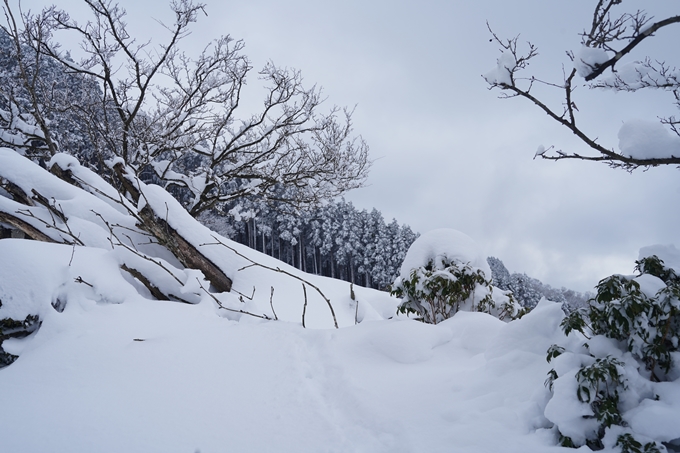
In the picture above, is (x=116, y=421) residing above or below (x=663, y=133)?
below

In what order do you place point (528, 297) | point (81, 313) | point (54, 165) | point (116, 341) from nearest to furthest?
point (116, 341)
point (81, 313)
point (54, 165)
point (528, 297)

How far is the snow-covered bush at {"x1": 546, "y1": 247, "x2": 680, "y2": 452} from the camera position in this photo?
1484 mm

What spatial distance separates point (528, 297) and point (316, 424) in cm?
4548

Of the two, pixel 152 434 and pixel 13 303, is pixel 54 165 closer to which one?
pixel 13 303

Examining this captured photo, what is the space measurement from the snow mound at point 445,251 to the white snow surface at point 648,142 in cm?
280

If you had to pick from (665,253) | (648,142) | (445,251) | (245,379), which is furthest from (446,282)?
(245,379)

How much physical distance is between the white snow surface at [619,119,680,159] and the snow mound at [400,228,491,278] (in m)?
2.80

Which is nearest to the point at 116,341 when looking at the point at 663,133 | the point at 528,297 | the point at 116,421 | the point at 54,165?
the point at 116,421

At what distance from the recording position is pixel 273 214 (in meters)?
45.0

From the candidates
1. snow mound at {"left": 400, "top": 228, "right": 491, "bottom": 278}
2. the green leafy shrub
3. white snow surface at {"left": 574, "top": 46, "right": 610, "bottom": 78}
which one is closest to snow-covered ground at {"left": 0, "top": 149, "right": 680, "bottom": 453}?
the green leafy shrub

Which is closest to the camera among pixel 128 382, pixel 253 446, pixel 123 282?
pixel 253 446

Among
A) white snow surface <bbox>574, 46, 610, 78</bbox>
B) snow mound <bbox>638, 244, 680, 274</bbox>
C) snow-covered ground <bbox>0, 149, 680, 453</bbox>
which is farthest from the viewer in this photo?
snow mound <bbox>638, 244, 680, 274</bbox>

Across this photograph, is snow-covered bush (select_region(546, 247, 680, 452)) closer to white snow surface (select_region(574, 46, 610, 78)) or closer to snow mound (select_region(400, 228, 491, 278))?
white snow surface (select_region(574, 46, 610, 78))

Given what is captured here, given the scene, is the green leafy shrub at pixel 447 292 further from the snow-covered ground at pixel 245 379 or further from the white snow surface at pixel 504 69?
the white snow surface at pixel 504 69
